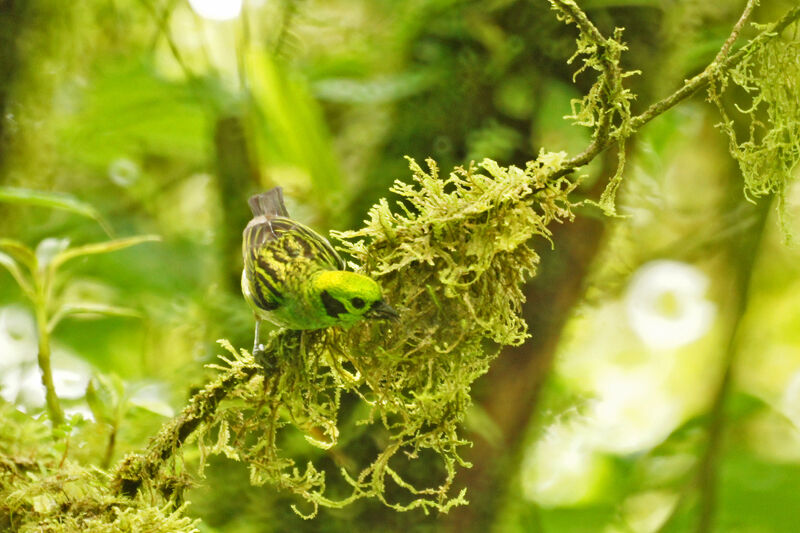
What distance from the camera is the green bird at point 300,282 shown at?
829 millimetres

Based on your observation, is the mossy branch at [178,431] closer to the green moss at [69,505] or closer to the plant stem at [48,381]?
the green moss at [69,505]

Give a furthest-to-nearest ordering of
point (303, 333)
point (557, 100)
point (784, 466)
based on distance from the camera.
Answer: point (784, 466) < point (557, 100) < point (303, 333)

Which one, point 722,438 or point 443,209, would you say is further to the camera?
point 722,438

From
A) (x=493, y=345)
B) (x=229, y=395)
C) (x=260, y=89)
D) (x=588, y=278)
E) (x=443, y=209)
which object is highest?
(x=260, y=89)

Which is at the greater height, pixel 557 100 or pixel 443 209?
pixel 557 100

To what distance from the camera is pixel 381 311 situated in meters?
0.83

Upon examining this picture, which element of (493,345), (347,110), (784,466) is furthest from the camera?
(347,110)

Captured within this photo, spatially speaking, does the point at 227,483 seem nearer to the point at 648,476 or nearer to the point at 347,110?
the point at 648,476

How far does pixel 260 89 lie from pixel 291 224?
0.98 meters

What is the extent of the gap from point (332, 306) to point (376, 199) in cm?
100

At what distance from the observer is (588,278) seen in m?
1.86

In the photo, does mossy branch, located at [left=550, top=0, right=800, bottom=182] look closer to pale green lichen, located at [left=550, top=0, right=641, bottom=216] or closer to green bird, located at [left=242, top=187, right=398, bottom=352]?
pale green lichen, located at [left=550, top=0, right=641, bottom=216]

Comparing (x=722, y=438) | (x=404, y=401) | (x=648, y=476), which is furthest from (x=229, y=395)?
(x=648, y=476)

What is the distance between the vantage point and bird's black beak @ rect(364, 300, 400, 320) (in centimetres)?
83
